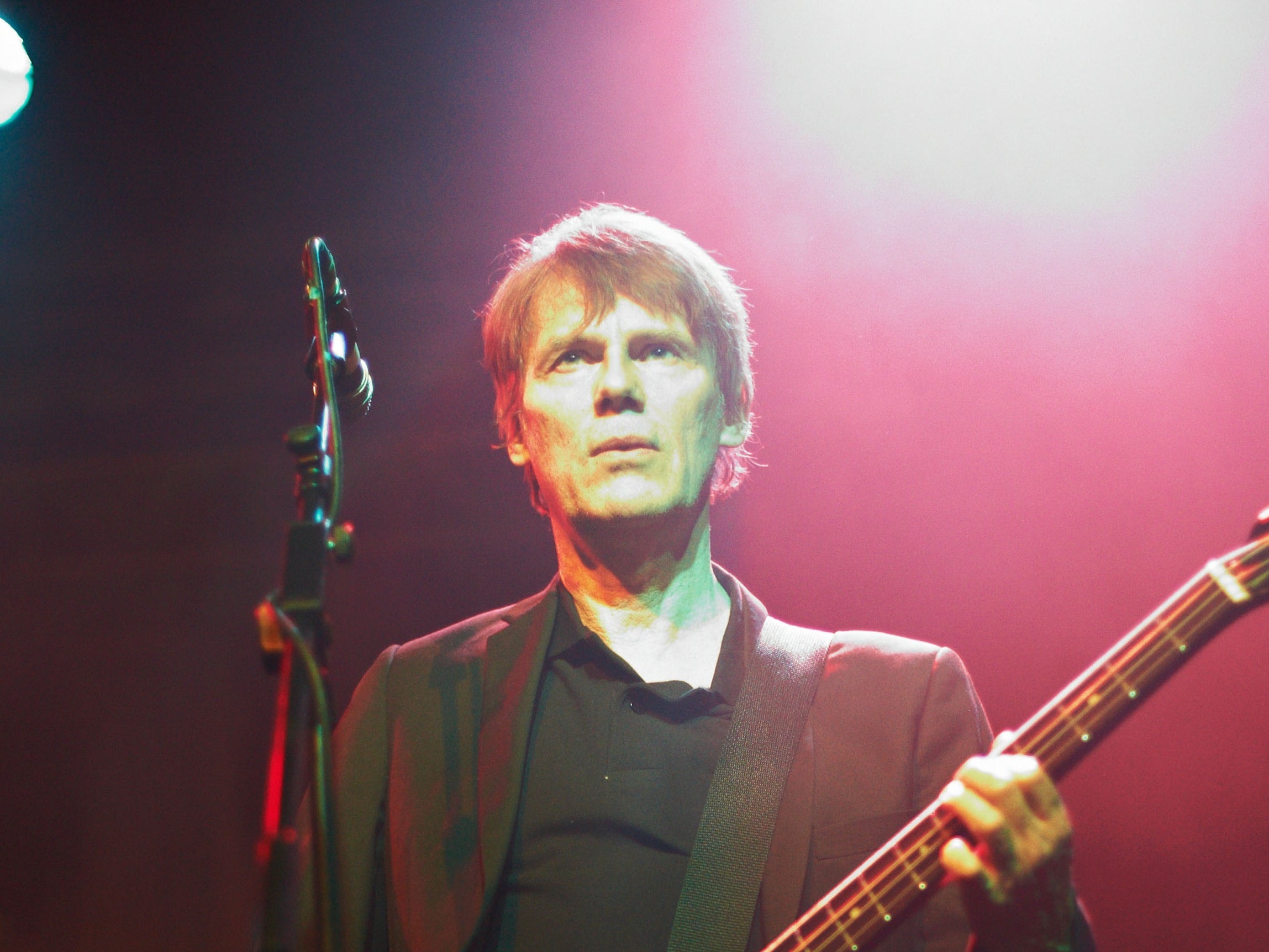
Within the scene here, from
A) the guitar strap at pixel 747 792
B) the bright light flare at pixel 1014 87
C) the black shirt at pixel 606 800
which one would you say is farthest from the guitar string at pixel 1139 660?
the bright light flare at pixel 1014 87

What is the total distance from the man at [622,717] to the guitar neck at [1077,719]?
74mm

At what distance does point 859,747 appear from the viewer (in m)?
1.82

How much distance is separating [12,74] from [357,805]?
7.09 ft

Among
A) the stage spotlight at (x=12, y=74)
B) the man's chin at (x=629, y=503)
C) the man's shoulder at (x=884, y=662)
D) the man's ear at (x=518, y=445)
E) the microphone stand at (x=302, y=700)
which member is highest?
the stage spotlight at (x=12, y=74)

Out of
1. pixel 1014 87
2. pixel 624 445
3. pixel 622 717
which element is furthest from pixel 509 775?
pixel 1014 87

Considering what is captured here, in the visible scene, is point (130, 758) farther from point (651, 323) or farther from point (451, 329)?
point (651, 323)

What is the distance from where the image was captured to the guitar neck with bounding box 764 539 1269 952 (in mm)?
1378

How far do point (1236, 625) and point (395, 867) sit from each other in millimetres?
1925

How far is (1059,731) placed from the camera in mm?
1399

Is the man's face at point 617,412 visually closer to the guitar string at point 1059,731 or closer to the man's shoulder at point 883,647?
the man's shoulder at point 883,647

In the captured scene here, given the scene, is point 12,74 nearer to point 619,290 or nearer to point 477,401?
point 477,401

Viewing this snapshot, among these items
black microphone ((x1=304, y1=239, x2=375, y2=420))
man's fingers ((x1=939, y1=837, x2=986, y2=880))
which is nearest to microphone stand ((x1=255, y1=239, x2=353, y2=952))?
black microphone ((x1=304, y1=239, x2=375, y2=420))

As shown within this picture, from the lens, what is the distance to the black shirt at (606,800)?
1676 millimetres

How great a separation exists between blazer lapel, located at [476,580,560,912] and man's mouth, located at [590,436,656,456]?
13.4 inches
